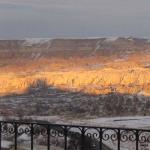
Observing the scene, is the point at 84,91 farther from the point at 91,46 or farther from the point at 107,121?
the point at 107,121

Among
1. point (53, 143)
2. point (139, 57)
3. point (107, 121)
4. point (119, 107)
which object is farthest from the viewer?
point (139, 57)

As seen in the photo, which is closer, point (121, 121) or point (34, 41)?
point (121, 121)

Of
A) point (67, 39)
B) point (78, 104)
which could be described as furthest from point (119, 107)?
point (67, 39)

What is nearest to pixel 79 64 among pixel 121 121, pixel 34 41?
pixel 34 41

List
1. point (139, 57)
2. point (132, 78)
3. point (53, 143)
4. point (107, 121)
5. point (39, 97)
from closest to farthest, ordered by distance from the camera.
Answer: point (53, 143)
point (107, 121)
point (39, 97)
point (132, 78)
point (139, 57)

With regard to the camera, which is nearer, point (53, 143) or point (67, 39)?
point (53, 143)

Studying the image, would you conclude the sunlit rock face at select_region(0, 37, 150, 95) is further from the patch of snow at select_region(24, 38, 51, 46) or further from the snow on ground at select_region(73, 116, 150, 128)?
the snow on ground at select_region(73, 116, 150, 128)

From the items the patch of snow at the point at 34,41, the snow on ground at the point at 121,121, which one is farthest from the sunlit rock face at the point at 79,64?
the snow on ground at the point at 121,121

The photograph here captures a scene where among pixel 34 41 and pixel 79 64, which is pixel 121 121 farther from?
pixel 34 41
